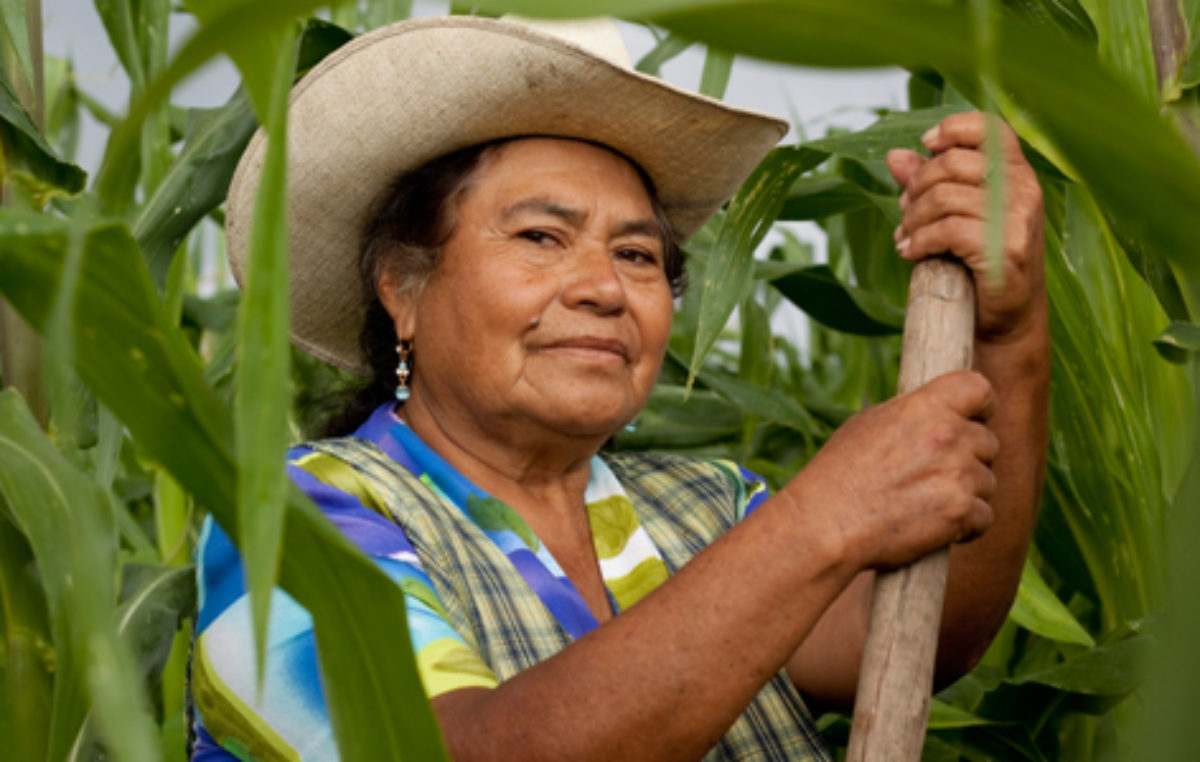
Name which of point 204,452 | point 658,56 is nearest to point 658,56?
point 658,56

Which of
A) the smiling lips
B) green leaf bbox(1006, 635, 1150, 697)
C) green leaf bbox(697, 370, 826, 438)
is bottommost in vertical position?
green leaf bbox(1006, 635, 1150, 697)

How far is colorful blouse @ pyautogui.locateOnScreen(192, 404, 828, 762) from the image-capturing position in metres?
0.89

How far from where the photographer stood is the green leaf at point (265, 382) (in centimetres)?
33

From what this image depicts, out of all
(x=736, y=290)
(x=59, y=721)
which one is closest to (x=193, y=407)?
(x=59, y=721)

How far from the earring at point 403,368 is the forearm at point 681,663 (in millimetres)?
479

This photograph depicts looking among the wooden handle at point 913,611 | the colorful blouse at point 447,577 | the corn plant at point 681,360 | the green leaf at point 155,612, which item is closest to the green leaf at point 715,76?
the corn plant at point 681,360

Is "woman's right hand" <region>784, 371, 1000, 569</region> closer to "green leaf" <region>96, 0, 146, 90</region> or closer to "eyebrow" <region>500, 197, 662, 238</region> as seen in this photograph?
"eyebrow" <region>500, 197, 662, 238</region>

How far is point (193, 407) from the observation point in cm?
43

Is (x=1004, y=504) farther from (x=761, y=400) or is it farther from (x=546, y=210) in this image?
(x=761, y=400)

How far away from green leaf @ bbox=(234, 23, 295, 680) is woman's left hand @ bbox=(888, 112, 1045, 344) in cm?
57

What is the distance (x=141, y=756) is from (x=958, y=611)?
85 centimetres

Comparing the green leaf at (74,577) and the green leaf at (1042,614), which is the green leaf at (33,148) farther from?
the green leaf at (1042,614)

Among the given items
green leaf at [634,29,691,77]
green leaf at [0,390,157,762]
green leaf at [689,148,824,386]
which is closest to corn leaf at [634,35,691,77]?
green leaf at [634,29,691,77]

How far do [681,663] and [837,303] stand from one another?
722mm
